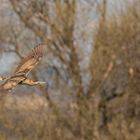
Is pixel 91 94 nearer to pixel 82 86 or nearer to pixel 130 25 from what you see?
pixel 82 86

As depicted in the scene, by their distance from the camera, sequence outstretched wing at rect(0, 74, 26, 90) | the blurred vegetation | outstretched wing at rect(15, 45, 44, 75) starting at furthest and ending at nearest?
1. the blurred vegetation
2. outstretched wing at rect(15, 45, 44, 75)
3. outstretched wing at rect(0, 74, 26, 90)

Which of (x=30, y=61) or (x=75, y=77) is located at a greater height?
(x=75, y=77)

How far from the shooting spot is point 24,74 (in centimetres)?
613

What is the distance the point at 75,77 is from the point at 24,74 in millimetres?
17331

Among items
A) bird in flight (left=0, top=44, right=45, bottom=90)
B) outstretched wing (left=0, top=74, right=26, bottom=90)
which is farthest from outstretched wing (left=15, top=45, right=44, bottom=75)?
outstretched wing (left=0, top=74, right=26, bottom=90)

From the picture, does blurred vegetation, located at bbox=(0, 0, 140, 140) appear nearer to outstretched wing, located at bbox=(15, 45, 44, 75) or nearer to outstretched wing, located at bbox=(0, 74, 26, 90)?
outstretched wing, located at bbox=(15, 45, 44, 75)

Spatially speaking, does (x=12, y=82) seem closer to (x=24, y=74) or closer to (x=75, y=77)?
(x=24, y=74)

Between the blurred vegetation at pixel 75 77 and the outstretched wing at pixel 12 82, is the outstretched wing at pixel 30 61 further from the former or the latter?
the blurred vegetation at pixel 75 77

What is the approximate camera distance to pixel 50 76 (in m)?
22.6

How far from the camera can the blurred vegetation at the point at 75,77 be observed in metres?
22.5

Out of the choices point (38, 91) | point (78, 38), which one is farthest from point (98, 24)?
point (38, 91)

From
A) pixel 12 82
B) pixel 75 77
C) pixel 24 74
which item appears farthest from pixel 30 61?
pixel 75 77

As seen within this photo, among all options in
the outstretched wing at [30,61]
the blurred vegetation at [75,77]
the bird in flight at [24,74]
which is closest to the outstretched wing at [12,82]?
the bird in flight at [24,74]

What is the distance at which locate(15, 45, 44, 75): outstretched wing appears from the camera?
6.51 meters
